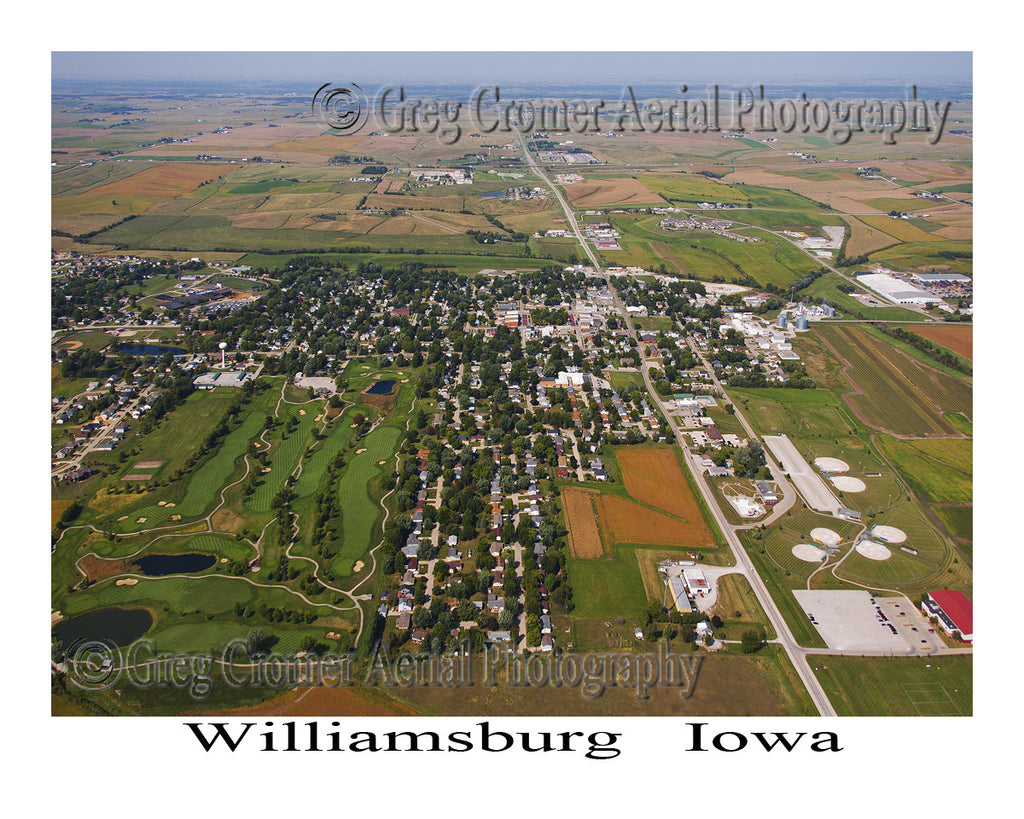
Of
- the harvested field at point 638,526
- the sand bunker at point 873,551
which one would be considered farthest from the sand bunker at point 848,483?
the harvested field at point 638,526

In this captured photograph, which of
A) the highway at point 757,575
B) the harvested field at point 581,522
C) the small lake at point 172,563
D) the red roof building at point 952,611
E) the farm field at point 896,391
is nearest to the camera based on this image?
the highway at point 757,575

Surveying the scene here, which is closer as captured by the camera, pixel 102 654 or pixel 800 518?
pixel 102 654

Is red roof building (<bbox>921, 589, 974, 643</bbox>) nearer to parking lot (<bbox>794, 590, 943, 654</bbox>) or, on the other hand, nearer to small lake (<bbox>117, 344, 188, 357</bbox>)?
parking lot (<bbox>794, 590, 943, 654</bbox>)

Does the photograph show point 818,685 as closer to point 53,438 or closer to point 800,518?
point 800,518

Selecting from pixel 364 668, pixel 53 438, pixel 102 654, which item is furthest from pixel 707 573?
pixel 53 438

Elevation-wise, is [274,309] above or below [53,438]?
above

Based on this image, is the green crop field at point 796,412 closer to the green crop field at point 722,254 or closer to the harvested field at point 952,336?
the harvested field at point 952,336
